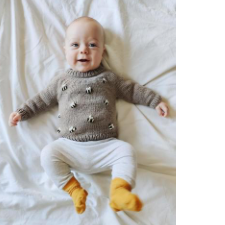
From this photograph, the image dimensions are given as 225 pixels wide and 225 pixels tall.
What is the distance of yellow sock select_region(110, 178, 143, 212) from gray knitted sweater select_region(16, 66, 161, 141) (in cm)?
22

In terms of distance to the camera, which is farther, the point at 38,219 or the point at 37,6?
the point at 37,6

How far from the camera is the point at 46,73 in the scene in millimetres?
1110

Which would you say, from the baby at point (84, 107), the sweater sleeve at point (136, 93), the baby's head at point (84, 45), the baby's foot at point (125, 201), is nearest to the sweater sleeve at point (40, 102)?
the baby at point (84, 107)

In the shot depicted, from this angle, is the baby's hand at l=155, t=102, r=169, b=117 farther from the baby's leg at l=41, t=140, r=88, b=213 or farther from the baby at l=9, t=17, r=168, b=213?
the baby's leg at l=41, t=140, r=88, b=213

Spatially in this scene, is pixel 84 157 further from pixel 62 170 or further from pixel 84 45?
pixel 84 45

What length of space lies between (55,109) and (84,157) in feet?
0.89

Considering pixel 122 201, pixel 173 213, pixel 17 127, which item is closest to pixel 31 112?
pixel 17 127

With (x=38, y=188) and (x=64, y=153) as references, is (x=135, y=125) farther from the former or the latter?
(x=38, y=188)

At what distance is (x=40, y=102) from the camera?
3.45 feet

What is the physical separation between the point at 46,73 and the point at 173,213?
780 mm

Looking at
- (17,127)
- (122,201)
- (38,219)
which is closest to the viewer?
(122,201)

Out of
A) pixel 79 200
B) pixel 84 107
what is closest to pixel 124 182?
pixel 79 200

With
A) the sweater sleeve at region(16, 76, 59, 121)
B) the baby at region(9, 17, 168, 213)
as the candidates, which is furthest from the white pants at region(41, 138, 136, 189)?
the sweater sleeve at region(16, 76, 59, 121)

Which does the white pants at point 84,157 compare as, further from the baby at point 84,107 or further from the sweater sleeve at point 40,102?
the sweater sleeve at point 40,102
